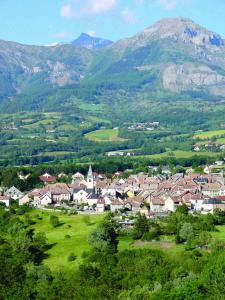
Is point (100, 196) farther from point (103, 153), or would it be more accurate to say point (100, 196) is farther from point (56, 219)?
point (103, 153)

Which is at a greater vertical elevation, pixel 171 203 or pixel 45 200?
pixel 171 203

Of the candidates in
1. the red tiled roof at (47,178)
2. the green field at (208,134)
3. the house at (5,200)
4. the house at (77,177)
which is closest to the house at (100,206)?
the house at (5,200)

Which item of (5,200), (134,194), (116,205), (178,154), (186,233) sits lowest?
(178,154)

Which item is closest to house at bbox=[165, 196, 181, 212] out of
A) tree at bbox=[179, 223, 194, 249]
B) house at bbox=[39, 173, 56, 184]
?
tree at bbox=[179, 223, 194, 249]

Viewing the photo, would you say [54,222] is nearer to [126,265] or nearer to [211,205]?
[126,265]

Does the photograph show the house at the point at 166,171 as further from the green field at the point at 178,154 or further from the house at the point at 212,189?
the green field at the point at 178,154

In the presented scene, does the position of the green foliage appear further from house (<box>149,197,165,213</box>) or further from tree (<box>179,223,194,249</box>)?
tree (<box>179,223,194,249</box>)

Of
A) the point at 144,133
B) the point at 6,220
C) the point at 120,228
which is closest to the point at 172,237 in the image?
the point at 120,228

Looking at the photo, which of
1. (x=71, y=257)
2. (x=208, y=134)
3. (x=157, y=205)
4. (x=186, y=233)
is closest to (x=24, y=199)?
(x=157, y=205)
